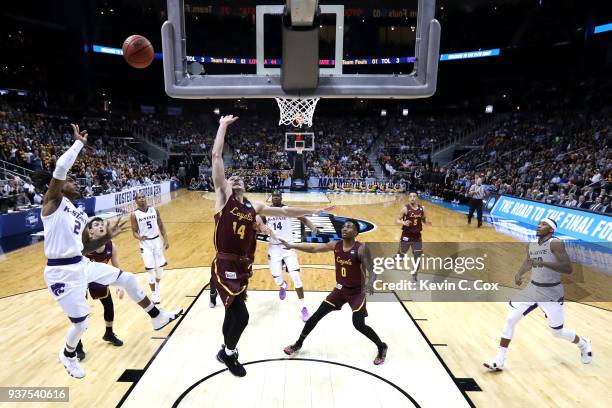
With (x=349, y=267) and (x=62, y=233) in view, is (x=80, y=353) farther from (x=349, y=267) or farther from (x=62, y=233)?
(x=349, y=267)

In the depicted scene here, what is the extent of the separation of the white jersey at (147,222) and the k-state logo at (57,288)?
2.72 metres

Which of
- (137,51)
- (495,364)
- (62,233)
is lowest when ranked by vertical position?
(495,364)

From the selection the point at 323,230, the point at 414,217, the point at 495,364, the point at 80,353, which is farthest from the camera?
the point at 323,230

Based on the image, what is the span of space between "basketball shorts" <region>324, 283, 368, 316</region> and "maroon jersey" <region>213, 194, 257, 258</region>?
1565 millimetres

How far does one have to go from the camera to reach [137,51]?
5.92m

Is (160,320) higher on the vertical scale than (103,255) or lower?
lower

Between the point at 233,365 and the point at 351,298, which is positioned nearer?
the point at 233,365

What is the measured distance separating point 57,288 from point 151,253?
9.20 ft

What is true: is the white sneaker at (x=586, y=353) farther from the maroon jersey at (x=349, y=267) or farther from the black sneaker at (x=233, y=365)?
the black sneaker at (x=233, y=365)

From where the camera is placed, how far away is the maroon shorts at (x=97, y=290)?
513cm

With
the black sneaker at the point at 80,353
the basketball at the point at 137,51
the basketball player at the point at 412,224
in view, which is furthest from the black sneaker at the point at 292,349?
the basketball at the point at 137,51

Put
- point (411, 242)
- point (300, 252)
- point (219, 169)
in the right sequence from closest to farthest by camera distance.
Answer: point (219, 169) → point (411, 242) → point (300, 252)

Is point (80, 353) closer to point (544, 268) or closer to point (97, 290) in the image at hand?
point (97, 290)

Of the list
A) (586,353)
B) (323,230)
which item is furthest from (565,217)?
(586,353)
